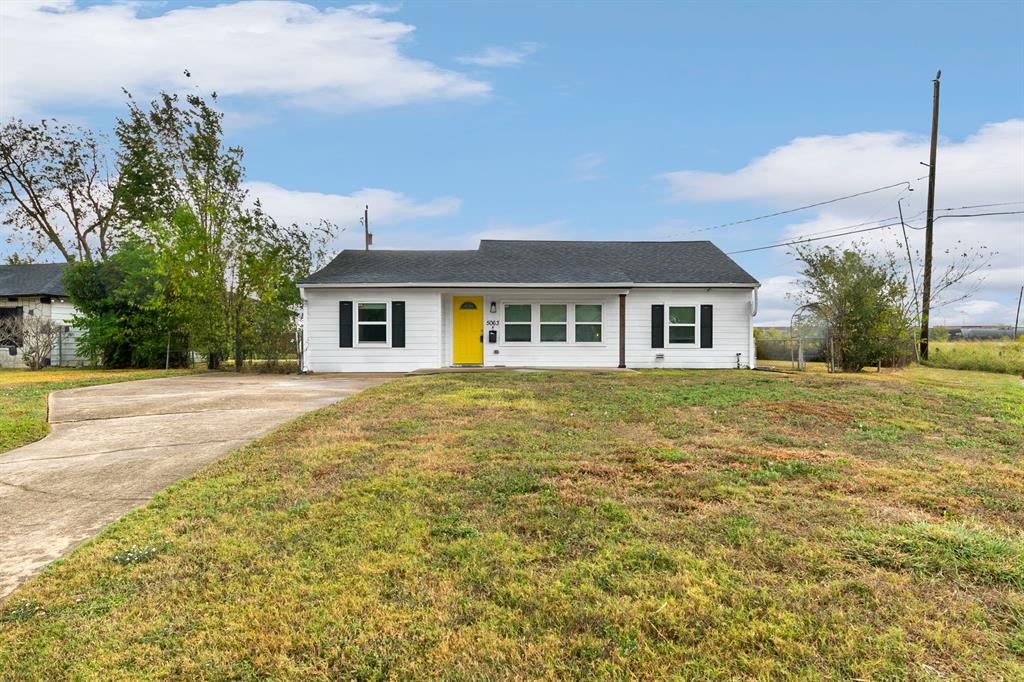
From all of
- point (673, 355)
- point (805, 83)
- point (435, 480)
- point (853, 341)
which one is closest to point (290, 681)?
point (435, 480)

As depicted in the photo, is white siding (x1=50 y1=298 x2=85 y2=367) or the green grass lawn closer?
the green grass lawn

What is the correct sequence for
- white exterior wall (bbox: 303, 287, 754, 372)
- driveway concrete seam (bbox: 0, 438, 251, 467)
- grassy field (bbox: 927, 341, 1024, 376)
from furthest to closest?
grassy field (bbox: 927, 341, 1024, 376), white exterior wall (bbox: 303, 287, 754, 372), driveway concrete seam (bbox: 0, 438, 251, 467)

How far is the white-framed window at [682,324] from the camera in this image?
1709 centimetres

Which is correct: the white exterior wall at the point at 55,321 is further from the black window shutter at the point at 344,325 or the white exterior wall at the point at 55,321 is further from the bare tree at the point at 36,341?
the black window shutter at the point at 344,325

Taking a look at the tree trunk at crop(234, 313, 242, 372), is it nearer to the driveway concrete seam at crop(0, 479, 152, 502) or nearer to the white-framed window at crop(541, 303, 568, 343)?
the white-framed window at crop(541, 303, 568, 343)

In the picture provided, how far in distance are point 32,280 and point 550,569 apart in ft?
99.0

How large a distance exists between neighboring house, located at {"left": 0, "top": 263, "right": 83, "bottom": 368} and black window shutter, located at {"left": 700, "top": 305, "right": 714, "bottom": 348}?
23.0m

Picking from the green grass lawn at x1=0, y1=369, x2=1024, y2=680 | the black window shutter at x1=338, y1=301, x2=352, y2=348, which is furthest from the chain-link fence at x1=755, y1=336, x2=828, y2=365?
the green grass lawn at x1=0, y1=369, x2=1024, y2=680

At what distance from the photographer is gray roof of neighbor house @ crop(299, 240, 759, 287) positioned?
16.5 m

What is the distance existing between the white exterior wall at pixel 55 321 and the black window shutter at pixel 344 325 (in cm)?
1280

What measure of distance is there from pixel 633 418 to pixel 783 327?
1893 centimetres

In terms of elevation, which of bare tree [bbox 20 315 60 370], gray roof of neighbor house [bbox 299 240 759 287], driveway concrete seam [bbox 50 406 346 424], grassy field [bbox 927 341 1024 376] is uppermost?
gray roof of neighbor house [bbox 299 240 759 287]

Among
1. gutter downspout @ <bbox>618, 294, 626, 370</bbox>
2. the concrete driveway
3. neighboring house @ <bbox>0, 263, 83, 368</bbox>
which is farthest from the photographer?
neighboring house @ <bbox>0, 263, 83, 368</bbox>

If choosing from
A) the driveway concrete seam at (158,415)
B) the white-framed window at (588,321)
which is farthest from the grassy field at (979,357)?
the driveway concrete seam at (158,415)
